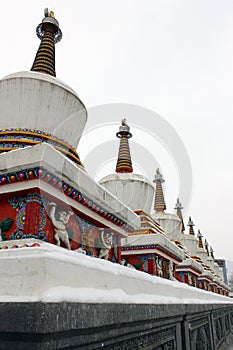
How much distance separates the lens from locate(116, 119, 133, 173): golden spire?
38.6ft

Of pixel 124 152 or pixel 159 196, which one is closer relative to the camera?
pixel 124 152

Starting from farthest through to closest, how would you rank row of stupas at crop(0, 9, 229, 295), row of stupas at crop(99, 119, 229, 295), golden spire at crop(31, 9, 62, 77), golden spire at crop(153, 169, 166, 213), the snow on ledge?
golden spire at crop(153, 169, 166, 213) → row of stupas at crop(99, 119, 229, 295) → golden spire at crop(31, 9, 62, 77) → row of stupas at crop(0, 9, 229, 295) → the snow on ledge

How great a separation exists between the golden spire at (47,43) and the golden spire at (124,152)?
16.6 feet

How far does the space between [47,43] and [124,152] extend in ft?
18.1

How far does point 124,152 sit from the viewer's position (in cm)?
1239

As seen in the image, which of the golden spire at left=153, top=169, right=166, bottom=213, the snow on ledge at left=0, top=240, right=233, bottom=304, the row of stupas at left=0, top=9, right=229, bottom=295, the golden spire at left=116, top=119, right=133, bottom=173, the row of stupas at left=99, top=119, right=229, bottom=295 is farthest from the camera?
the golden spire at left=153, top=169, right=166, bottom=213

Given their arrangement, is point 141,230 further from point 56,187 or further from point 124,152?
point 56,187

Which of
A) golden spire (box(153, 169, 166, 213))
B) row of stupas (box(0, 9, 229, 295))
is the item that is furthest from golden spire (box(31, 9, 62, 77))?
golden spire (box(153, 169, 166, 213))

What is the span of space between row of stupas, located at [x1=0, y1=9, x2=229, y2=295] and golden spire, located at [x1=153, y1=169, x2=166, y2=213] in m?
7.76

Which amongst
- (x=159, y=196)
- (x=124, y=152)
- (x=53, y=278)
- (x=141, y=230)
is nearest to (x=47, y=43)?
(x=124, y=152)

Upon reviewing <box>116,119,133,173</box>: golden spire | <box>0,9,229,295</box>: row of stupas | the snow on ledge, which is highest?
<box>116,119,133,173</box>: golden spire

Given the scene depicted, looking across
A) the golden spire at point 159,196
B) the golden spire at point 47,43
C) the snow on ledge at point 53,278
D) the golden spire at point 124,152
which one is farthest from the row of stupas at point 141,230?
the golden spire at point 159,196

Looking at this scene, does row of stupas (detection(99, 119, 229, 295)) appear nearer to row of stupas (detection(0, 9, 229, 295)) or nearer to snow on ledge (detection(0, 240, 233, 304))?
row of stupas (detection(0, 9, 229, 295))

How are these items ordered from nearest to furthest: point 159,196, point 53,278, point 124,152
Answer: point 53,278 < point 124,152 < point 159,196
